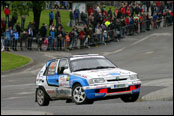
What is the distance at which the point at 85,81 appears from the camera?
570 inches

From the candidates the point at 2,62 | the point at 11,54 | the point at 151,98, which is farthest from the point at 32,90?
the point at 11,54

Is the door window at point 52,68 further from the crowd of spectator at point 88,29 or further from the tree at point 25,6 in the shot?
the tree at point 25,6

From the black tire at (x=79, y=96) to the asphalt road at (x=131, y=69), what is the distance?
0.33 meters

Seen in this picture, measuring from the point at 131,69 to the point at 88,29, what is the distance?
1037 centimetres

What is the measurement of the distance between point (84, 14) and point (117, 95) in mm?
30923

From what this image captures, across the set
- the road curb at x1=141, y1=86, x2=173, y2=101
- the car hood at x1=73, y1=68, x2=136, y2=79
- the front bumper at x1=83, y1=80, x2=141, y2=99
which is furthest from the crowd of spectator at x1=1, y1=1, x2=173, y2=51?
the front bumper at x1=83, y1=80, x2=141, y2=99

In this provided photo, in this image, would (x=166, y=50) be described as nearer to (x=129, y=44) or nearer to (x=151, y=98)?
(x=129, y=44)

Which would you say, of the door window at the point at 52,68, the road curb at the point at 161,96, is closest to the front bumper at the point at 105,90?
the door window at the point at 52,68

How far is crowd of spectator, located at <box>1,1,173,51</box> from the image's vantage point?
3809cm

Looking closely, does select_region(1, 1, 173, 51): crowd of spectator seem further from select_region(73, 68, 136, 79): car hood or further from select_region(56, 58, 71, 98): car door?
select_region(73, 68, 136, 79): car hood

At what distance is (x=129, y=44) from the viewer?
39.9 m

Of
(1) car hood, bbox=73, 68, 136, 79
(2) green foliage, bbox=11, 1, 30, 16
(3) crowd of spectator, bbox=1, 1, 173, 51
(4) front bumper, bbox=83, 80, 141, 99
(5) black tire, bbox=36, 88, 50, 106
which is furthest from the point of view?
A: (2) green foliage, bbox=11, 1, 30, 16

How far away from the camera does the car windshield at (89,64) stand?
15.5 meters

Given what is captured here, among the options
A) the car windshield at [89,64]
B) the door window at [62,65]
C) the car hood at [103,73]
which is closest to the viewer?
the car hood at [103,73]
